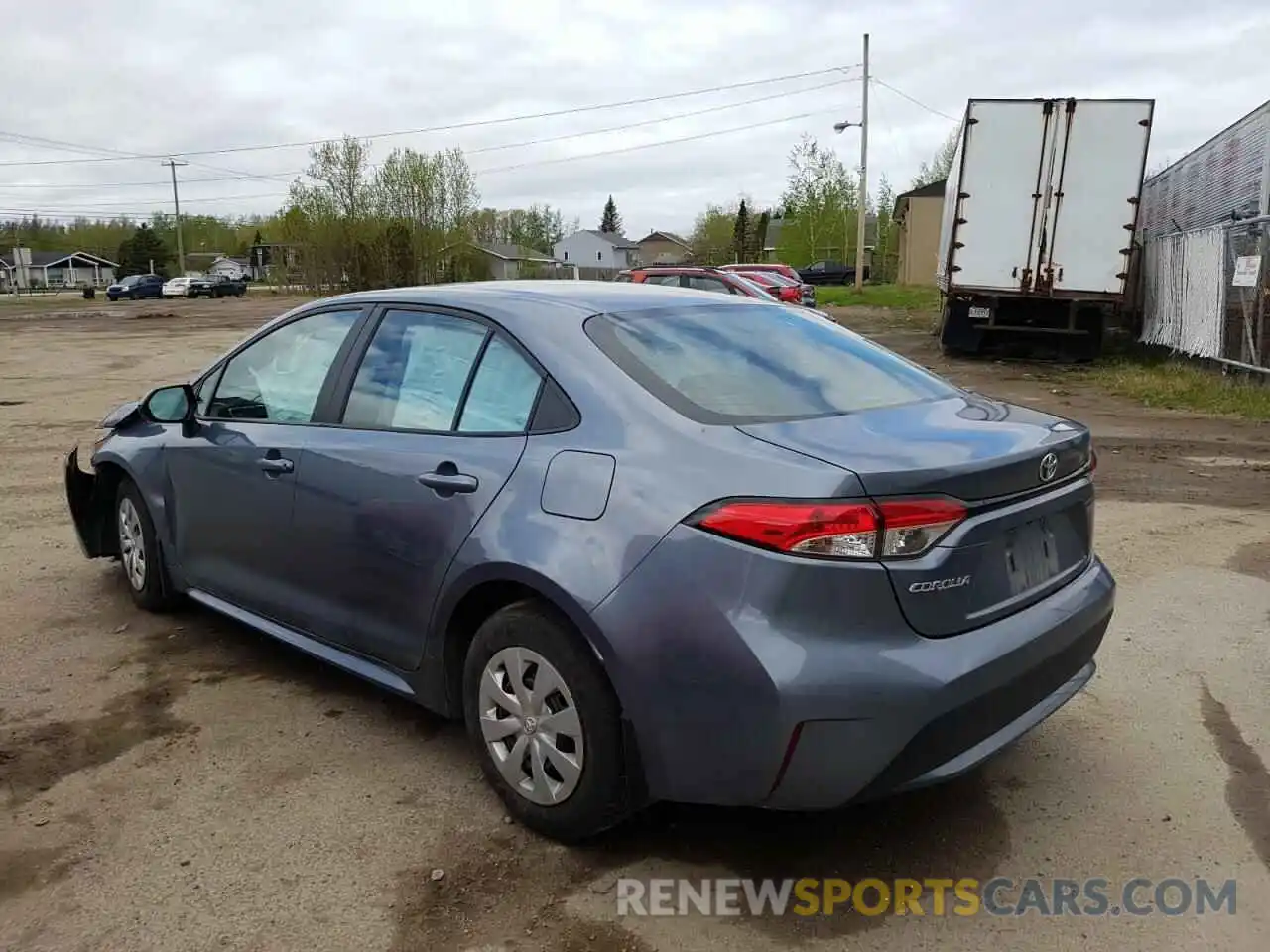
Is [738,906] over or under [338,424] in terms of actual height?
under

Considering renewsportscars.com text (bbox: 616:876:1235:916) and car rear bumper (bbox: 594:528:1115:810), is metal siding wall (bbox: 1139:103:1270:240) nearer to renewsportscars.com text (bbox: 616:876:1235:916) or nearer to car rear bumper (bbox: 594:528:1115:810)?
renewsportscars.com text (bbox: 616:876:1235:916)

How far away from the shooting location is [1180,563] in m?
5.84

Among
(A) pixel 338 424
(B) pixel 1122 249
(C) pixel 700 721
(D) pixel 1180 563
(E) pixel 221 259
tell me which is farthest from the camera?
(E) pixel 221 259

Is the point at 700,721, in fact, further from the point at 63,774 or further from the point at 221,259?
the point at 221,259

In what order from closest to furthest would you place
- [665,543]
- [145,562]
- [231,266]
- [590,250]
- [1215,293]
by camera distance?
[665,543] < [145,562] < [1215,293] < [231,266] < [590,250]

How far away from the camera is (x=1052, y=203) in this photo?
1582 centimetres

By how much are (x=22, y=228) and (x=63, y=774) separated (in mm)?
138978

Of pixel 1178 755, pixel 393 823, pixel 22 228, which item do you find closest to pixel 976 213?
pixel 1178 755

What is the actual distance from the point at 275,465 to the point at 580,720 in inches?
69.7

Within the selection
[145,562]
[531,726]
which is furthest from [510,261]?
[531,726]

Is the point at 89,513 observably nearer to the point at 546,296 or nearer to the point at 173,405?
the point at 173,405

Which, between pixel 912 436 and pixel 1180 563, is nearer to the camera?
pixel 912 436

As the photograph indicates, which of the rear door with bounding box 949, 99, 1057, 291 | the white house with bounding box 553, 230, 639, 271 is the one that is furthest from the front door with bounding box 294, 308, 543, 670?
the white house with bounding box 553, 230, 639, 271

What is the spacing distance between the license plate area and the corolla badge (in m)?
0.22
